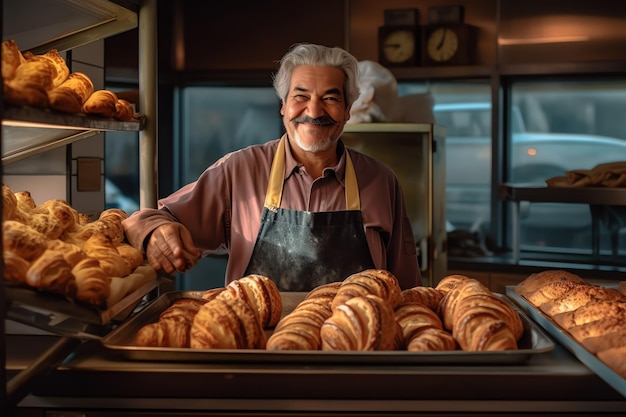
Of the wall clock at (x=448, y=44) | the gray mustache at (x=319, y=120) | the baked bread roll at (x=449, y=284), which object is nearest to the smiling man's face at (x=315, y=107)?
the gray mustache at (x=319, y=120)

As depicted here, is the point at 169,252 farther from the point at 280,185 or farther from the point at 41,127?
the point at 280,185

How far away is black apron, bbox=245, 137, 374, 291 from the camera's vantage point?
2.83 m

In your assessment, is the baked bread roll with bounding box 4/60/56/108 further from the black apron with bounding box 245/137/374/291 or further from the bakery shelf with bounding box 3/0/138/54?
the black apron with bounding box 245/137/374/291

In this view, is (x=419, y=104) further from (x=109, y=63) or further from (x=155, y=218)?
(x=155, y=218)

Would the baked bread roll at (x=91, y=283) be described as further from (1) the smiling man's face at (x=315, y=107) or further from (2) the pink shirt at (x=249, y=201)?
(1) the smiling man's face at (x=315, y=107)

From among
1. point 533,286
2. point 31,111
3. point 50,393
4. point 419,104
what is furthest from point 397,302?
point 419,104

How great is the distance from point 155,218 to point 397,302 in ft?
2.38

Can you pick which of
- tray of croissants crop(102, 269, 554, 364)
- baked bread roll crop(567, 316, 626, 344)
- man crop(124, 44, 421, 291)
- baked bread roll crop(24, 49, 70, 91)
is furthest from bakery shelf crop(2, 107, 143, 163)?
baked bread roll crop(567, 316, 626, 344)

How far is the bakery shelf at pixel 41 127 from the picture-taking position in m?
1.43

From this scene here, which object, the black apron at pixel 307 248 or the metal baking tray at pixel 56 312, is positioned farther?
the black apron at pixel 307 248

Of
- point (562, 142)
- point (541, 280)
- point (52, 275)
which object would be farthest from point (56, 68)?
point (562, 142)

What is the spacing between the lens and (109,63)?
519 cm

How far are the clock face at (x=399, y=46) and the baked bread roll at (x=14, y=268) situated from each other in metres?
3.97

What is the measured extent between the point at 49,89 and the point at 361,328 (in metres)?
0.77
